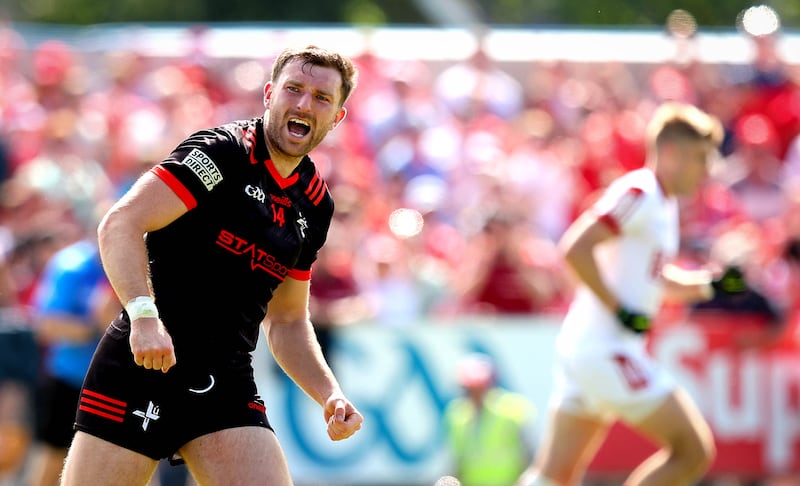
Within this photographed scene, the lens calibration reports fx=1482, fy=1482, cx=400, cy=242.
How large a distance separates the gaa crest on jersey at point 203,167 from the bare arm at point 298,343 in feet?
2.39

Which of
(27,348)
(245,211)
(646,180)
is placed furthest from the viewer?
(27,348)

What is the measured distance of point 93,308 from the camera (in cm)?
1069

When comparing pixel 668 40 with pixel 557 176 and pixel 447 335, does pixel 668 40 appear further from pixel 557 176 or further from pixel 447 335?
pixel 447 335

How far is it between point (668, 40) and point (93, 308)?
925 centimetres

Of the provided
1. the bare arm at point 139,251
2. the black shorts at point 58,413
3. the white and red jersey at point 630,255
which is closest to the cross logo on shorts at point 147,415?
the bare arm at point 139,251

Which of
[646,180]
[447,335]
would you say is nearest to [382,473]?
[447,335]

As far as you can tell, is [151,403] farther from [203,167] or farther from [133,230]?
[203,167]

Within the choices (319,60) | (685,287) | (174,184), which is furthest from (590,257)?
(174,184)

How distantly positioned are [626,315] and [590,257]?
1.40 feet

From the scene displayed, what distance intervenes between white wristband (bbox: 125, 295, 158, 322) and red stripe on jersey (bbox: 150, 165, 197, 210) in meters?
0.45

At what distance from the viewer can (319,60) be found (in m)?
5.98

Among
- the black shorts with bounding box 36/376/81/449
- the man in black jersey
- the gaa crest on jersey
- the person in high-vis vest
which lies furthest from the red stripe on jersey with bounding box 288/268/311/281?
the person in high-vis vest

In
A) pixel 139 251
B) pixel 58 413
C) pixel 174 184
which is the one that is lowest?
pixel 58 413

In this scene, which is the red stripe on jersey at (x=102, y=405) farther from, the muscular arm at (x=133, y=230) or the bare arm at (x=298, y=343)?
the bare arm at (x=298, y=343)
